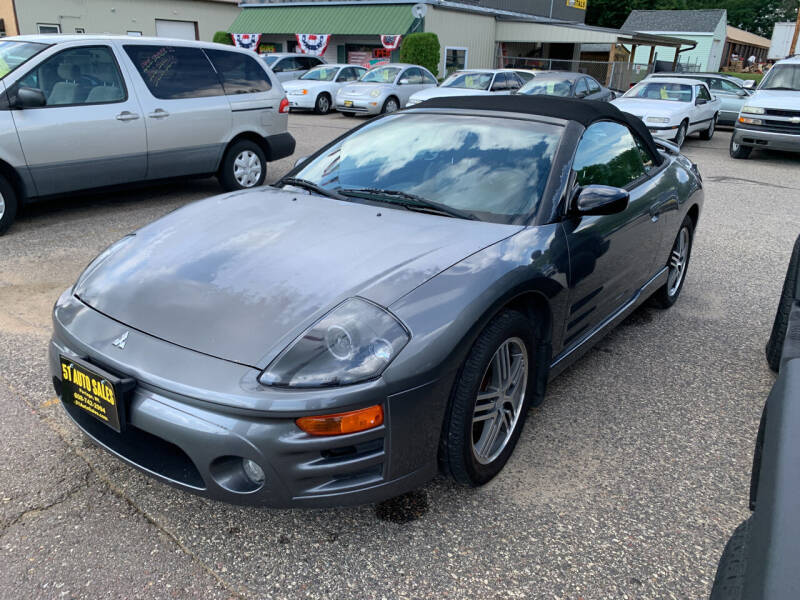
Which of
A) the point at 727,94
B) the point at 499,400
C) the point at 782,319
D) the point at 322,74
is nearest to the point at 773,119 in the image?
the point at 727,94

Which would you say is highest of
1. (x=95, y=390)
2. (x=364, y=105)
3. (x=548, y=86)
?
(x=95, y=390)

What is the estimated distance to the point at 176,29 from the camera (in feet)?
97.3

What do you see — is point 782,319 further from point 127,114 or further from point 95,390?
point 127,114

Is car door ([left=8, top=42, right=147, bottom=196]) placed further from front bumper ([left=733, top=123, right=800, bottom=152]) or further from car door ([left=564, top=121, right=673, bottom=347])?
front bumper ([left=733, top=123, right=800, bottom=152])

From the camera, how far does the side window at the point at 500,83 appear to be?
15.4m

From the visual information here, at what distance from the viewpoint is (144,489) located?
Result: 2508 millimetres

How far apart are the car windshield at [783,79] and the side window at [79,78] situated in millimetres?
11785

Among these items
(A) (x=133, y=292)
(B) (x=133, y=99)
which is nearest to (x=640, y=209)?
(A) (x=133, y=292)

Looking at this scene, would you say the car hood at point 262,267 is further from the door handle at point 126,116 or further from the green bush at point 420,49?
the green bush at point 420,49

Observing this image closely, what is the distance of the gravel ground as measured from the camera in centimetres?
212

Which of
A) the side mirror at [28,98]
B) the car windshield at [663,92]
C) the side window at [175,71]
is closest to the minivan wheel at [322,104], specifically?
the car windshield at [663,92]

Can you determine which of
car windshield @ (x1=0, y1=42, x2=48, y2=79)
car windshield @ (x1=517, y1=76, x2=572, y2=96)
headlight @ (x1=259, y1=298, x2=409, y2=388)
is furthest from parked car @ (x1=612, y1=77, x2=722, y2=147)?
headlight @ (x1=259, y1=298, x2=409, y2=388)

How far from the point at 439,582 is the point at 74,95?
228 inches

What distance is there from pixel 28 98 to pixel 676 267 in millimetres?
5476
